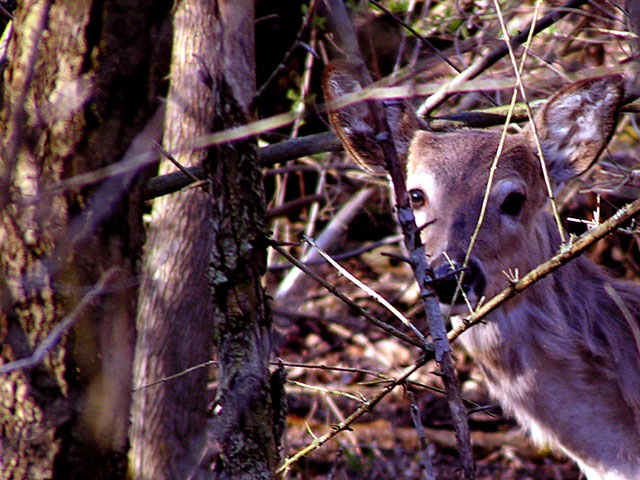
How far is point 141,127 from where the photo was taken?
9.70ft

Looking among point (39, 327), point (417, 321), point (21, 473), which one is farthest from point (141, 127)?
point (417, 321)

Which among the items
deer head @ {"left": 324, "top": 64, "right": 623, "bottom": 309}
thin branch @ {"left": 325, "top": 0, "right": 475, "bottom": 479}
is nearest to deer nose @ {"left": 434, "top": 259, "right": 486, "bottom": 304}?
deer head @ {"left": 324, "top": 64, "right": 623, "bottom": 309}

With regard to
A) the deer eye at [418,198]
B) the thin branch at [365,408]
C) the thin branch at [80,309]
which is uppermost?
the deer eye at [418,198]

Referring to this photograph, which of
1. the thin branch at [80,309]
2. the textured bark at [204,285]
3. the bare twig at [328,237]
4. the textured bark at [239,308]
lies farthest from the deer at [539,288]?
the bare twig at [328,237]

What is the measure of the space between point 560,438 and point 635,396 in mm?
436

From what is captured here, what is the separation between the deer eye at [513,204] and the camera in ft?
15.5

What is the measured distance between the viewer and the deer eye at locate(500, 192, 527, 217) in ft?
15.5

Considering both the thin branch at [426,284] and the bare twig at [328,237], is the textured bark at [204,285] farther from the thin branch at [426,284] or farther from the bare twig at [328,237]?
the bare twig at [328,237]

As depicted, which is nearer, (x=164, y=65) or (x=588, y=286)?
(x=588, y=286)

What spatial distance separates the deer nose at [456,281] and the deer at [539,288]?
2 centimetres

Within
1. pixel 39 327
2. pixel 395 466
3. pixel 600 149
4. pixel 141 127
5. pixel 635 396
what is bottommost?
pixel 395 466

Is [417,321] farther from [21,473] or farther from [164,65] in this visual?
[21,473]

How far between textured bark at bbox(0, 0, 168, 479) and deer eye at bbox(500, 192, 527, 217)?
244 cm

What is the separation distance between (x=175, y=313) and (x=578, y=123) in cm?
251
